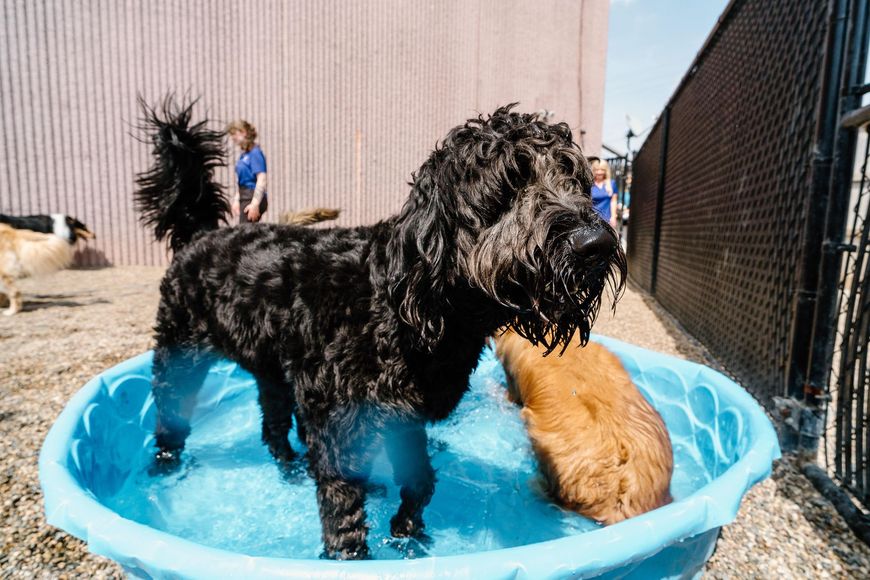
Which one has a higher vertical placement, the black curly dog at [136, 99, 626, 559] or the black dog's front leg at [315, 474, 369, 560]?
the black curly dog at [136, 99, 626, 559]

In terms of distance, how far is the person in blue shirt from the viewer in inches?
237

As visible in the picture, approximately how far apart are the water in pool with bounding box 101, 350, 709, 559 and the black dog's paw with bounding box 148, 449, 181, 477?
52mm

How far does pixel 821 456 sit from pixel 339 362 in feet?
10.6

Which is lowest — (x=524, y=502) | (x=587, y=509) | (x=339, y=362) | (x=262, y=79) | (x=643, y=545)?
(x=524, y=502)

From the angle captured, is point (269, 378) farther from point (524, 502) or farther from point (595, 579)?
A: point (595, 579)

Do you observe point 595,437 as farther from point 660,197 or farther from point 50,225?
point 50,225

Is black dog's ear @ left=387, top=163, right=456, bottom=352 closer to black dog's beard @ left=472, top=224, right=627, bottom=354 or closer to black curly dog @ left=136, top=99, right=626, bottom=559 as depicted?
black curly dog @ left=136, top=99, right=626, bottom=559

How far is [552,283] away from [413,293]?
0.50 meters

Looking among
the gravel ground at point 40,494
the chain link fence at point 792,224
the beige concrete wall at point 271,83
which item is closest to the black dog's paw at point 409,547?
the gravel ground at point 40,494

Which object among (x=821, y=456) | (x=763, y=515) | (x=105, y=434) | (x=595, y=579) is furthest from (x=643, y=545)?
(x=105, y=434)

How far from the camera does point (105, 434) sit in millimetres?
2891

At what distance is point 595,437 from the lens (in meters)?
2.65

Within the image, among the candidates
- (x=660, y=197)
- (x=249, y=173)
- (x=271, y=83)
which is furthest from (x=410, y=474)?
(x=271, y=83)

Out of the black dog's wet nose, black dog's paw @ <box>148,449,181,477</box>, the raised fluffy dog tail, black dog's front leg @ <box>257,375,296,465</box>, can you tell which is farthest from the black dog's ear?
black dog's paw @ <box>148,449,181,477</box>
